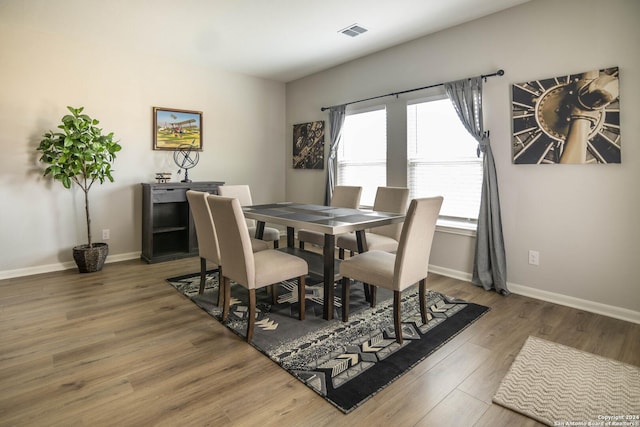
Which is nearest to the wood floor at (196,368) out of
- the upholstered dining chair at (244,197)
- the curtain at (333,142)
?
the upholstered dining chair at (244,197)

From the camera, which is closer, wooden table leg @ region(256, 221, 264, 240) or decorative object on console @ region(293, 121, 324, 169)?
wooden table leg @ region(256, 221, 264, 240)

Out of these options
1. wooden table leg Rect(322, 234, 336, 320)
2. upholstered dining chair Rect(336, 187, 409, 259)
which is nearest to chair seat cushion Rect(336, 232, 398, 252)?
upholstered dining chair Rect(336, 187, 409, 259)

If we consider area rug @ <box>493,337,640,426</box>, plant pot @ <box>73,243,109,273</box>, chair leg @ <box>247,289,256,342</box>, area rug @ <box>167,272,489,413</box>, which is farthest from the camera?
plant pot @ <box>73,243,109,273</box>

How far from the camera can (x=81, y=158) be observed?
141 inches

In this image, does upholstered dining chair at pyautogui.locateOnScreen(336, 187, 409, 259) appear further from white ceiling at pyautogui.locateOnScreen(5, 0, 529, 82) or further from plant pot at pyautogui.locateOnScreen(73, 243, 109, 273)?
plant pot at pyautogui.locateOnScreen(73, 243, 109, 273)

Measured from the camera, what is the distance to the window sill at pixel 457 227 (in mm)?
3514

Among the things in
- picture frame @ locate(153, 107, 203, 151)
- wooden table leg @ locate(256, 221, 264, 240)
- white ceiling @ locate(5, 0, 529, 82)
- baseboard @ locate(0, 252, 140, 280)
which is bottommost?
baseboard @ locate(0, 252, 140, 280)

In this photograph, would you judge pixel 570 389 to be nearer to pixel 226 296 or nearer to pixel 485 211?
pixel 485 211

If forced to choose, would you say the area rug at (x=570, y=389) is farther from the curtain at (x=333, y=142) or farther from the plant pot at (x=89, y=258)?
the plant pot at (x=89, y=258)

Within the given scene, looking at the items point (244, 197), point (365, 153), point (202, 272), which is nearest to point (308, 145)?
point (365, 153)

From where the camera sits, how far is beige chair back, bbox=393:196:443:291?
7.10 ft

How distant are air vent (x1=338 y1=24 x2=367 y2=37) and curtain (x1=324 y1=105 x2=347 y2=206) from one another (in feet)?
3.70

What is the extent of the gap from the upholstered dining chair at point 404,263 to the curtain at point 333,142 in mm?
2475

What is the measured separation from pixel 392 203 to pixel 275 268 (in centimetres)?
156
